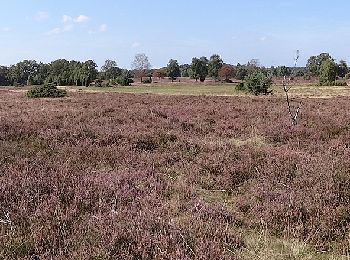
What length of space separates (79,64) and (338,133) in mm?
116905

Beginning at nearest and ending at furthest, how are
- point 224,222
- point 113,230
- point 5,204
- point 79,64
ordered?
point 113,230, point 224,222, point 5,204, point 79,64

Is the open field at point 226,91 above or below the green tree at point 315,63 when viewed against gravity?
below

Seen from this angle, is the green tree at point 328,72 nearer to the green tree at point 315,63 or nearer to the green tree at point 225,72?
the green tree at point 315,63

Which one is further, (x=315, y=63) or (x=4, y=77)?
(x=315, y=63)

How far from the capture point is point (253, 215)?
6051 millimetres

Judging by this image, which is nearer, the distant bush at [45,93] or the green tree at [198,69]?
the distant bush at [45,93]

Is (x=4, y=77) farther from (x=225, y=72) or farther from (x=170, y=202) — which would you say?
(x=170, y=202)

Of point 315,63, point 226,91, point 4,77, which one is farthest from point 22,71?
point 315,63

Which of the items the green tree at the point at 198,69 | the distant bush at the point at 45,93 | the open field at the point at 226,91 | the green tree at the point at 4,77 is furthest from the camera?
the green tree at the point at 4,77

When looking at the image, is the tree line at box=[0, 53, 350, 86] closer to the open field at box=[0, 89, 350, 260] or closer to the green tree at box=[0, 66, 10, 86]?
the green tree at box=[0, 66, 10, 86]

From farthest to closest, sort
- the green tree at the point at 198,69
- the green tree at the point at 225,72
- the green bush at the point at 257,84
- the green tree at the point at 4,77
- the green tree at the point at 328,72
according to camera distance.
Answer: the green tree at the point at 4,77
the green tree at the point at 225,72
the green tree at the point at 198,69
the green tree at the point at 328,72
the green bush at the point at 257,84

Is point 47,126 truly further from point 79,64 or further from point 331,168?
point 79,64

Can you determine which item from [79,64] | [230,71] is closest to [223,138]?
[79,64]

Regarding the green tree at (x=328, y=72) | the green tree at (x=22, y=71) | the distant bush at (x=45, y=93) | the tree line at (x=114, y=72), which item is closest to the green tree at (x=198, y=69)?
the tree line at (x=114, y=72)
